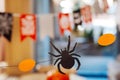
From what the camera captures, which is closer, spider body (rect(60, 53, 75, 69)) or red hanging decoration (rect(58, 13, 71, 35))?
spider body (rect(60, 53, 75, 69))

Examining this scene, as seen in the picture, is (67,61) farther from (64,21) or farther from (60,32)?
(60,32)

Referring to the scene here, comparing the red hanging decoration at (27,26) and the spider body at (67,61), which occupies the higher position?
the red hanging decoration at (27,26)

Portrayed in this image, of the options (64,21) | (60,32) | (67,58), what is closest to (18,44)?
(60,32)

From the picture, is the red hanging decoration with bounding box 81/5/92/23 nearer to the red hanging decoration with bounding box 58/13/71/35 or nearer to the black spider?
the red hanging decoration with bounding box 58/13/71/35

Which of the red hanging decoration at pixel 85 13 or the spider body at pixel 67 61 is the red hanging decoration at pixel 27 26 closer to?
the red hanging decoration at pixel 85 13

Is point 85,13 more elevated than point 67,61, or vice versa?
point 85,13

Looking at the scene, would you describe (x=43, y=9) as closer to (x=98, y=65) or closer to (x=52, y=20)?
(x=52, y=20)

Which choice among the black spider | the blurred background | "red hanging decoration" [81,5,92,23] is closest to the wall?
the blurred background

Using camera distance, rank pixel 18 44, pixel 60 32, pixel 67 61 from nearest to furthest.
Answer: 1. pixel 67 61
2. pixel 60 32
3. pixel 18 44

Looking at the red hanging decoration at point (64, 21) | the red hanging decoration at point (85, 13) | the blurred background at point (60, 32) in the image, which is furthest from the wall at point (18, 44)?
the red hanging decoration at point (85, 13)
